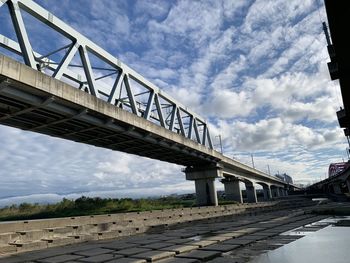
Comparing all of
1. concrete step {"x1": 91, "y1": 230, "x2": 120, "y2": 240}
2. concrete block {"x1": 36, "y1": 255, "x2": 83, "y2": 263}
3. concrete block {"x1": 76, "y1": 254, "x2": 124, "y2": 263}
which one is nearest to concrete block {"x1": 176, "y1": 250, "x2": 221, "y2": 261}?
concrete block {"x1": 76, "y1": 254, "x2": 124, "y2": 263}

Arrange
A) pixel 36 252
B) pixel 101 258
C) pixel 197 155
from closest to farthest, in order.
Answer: pixel 101 258
pixel 36 252
pixel 197 155

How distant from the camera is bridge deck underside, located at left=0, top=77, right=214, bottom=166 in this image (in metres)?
17.7

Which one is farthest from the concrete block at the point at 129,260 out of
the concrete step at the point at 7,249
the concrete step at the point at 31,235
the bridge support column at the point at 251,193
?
the bridge support column at the point at 251,193

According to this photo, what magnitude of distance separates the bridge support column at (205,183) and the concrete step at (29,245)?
135 feet

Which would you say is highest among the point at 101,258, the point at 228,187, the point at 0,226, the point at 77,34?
the point at 77,34

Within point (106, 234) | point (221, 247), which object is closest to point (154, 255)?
point (221, 247)

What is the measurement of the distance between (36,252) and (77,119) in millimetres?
10892

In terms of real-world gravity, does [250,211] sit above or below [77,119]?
below

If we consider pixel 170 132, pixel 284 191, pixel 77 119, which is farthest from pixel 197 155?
pixel 284 191

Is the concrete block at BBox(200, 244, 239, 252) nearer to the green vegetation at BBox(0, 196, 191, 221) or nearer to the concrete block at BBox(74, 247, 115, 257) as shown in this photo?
the concrete block at BBox(74, 247, 115, 257)

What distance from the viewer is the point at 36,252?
495 inches

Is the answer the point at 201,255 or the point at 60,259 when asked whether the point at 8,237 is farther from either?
the point at 201,255

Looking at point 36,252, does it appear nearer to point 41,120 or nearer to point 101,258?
point 101,258

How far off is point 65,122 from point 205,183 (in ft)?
118
